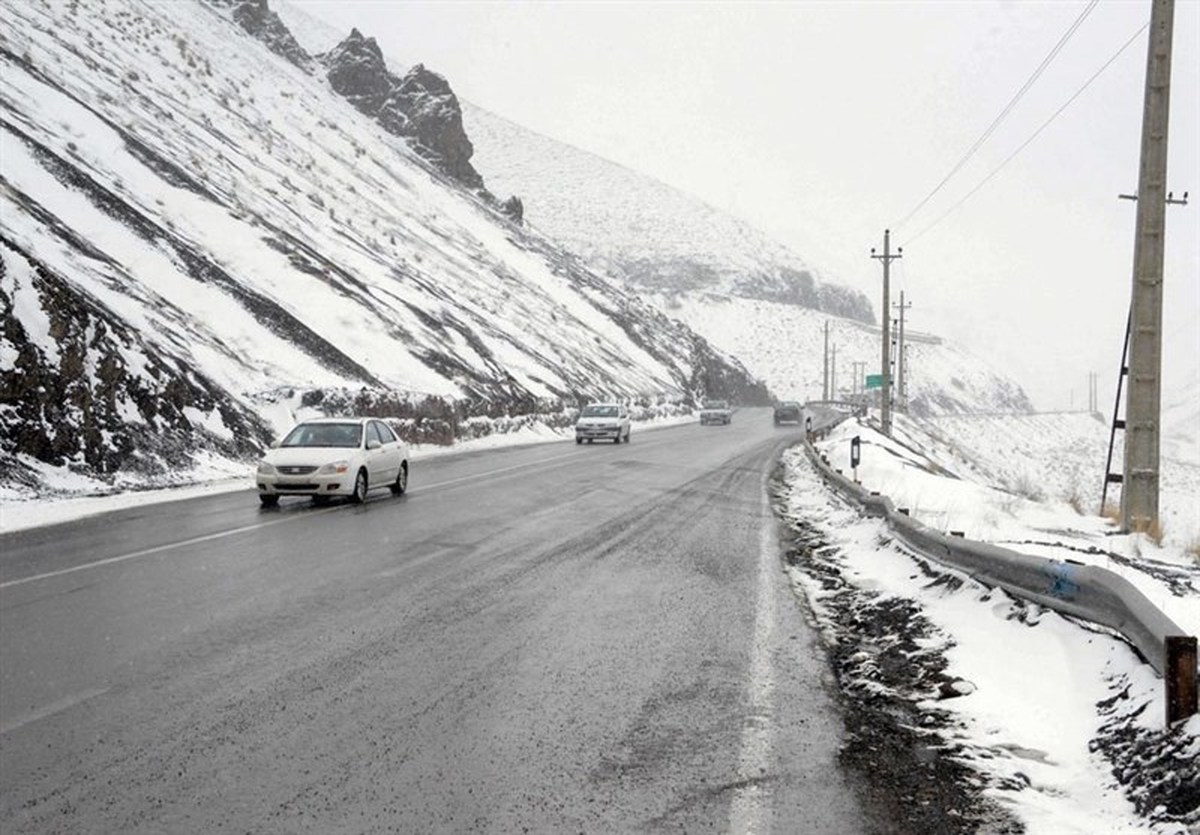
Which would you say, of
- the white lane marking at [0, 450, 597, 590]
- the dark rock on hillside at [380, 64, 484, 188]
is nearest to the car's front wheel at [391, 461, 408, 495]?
the white lane marking at [0, 450, 597, 590]

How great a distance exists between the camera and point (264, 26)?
267ft

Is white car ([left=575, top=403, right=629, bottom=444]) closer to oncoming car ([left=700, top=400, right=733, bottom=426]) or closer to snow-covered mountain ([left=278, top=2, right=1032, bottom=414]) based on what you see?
oncoming car ([left=700, top=400, right=733, bottom=426])

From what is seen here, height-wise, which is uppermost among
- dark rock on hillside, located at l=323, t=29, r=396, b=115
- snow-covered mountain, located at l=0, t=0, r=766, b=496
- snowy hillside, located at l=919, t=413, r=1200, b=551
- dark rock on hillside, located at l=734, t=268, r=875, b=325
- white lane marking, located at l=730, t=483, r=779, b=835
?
dark rock on hillside, located at l=323, t=29, r=396, b=115

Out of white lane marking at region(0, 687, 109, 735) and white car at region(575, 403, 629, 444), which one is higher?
white car at region(575, 403, 629, 444)

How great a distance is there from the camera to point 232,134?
5316cm

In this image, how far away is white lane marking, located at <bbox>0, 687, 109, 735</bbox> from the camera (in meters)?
5.24

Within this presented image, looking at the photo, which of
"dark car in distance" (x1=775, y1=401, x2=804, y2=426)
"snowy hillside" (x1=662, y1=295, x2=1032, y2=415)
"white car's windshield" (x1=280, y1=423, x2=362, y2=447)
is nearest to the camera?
"white car's windshield" (x1=280, y1=423, x2=362, y2=447)

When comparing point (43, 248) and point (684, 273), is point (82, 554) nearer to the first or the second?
point (43, 248)

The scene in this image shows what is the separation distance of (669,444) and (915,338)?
15744cm

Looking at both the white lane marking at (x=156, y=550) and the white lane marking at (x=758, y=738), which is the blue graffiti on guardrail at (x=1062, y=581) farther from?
the white lane marking at (x=156, y=550)

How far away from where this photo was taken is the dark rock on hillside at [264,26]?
79500 mm

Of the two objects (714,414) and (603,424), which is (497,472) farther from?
(714,414)

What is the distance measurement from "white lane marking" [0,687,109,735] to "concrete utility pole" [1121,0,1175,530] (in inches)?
491

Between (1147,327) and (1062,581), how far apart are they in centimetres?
848
